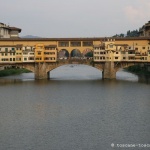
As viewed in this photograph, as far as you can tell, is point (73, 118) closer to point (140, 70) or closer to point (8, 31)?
point (140, 70)

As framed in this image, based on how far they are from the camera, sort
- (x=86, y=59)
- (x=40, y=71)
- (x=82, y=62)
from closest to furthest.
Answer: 1. (x=40, y=71)
2. (x=82, y=62)
3. (x=86, y=59)

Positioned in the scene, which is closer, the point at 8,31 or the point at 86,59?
the point at 86,59

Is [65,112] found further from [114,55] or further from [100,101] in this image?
[114,55]

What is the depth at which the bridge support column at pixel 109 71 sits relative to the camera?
225ft

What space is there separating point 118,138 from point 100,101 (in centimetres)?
1527

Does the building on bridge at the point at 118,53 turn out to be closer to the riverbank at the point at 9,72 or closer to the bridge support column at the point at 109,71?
the bridge support column at the point at 109,71

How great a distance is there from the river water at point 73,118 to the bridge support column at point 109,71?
17.3 meters

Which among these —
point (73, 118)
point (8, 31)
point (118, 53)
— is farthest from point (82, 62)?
point (73, 118)

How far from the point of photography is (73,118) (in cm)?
3316

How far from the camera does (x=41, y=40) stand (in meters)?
74.7

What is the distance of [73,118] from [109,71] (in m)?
36.5

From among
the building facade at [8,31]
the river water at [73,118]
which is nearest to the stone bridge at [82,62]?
the river water at [73,118]

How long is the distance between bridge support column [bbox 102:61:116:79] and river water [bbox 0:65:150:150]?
679 inches

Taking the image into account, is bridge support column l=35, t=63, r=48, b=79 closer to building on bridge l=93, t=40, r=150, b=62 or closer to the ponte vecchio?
the ponte vecchio
